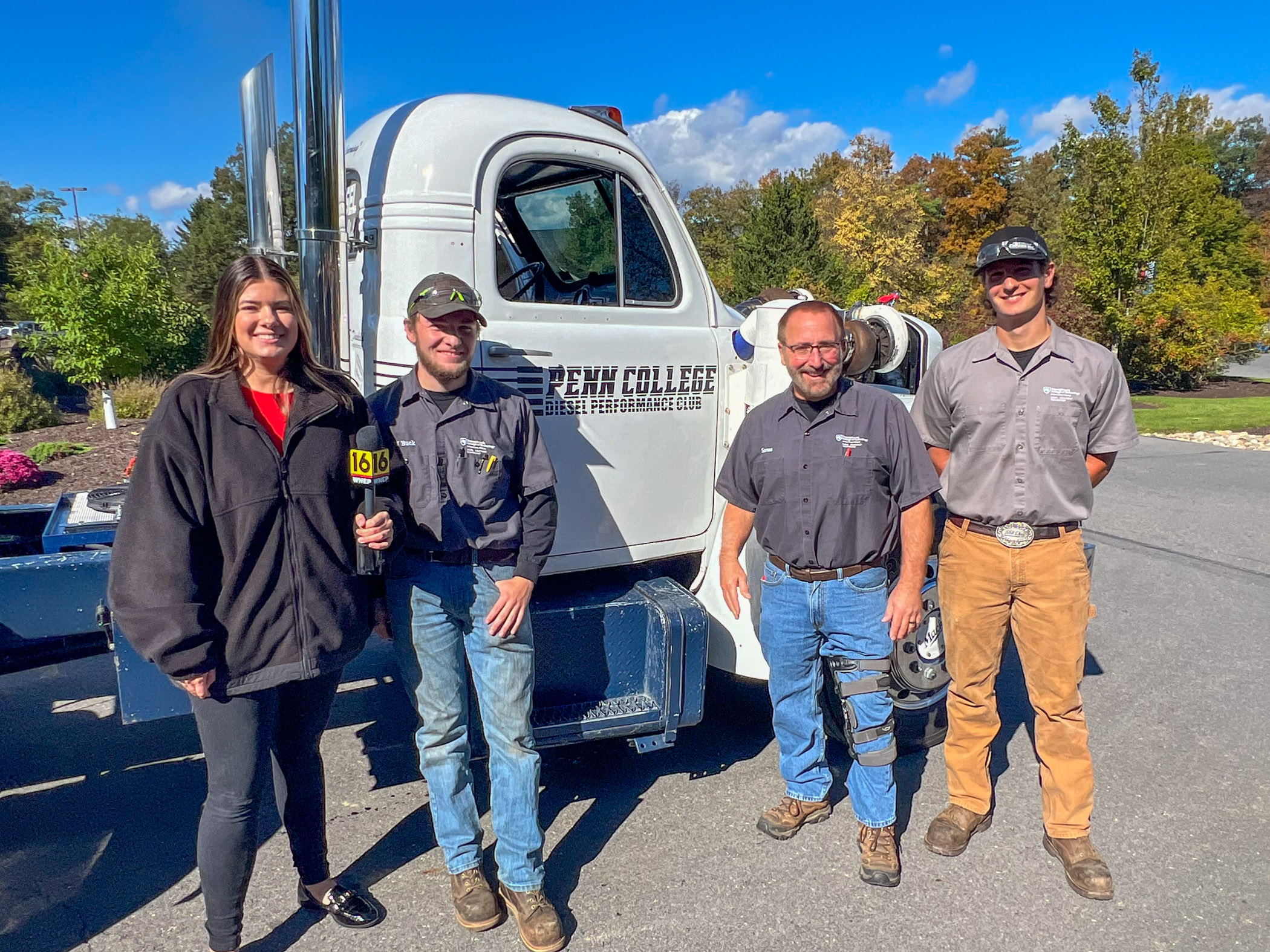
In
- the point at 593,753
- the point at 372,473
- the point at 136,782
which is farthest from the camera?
the point at 593,753

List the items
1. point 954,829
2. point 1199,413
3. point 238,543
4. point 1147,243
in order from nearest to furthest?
1. point 238,543
2. point 954,829
3. point 1199,413
4. point 1147,243

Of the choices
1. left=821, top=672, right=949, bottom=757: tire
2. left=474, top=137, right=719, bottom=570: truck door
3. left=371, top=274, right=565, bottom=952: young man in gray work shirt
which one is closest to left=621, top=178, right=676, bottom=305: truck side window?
left=474, top=137, right=719, bottom=570: truck door

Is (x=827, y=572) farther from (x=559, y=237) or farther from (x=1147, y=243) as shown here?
(x=1147, y=243)

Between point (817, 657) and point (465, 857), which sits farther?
point (817, 657)

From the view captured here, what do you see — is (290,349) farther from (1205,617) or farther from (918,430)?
(1205,617)

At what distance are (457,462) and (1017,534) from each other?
1.80m

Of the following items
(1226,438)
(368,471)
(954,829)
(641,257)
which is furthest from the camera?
(1226,438)

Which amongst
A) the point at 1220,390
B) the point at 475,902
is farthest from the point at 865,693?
the point at 1220,390

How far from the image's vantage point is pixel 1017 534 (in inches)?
115

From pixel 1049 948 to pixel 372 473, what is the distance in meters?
2.35

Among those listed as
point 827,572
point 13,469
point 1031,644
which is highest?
point 827,572

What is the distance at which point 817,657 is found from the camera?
307 cm

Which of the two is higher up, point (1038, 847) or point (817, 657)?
point (817, 657)

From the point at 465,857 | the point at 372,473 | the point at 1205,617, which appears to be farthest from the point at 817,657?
the point at 1205,617
